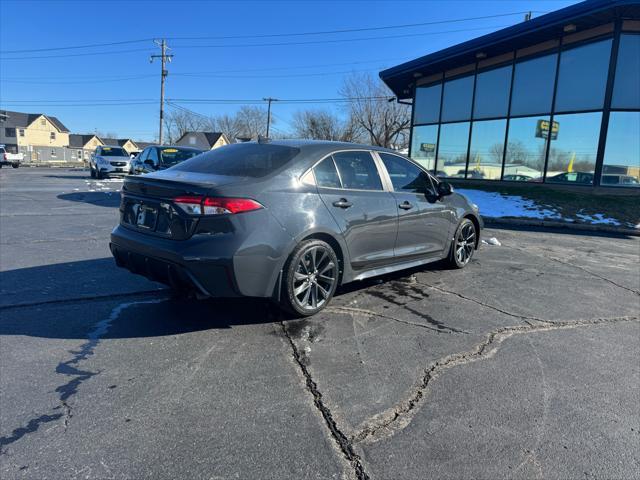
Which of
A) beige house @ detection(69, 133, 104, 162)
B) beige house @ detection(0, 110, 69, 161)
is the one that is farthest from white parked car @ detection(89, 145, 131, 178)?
beige house @ detection(69, 133, 104, 162)

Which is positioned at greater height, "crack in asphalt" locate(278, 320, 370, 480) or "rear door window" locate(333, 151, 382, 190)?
"rear door window" locate(333, 151, 382, 190)

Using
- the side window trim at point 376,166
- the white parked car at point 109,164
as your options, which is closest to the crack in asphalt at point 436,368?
the side window trim at point 376,166

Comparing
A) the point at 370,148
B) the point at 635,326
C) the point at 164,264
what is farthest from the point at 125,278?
the point at 635,326

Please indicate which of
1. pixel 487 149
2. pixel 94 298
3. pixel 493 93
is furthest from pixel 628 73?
pixel 94 298

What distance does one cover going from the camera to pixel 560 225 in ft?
37.0

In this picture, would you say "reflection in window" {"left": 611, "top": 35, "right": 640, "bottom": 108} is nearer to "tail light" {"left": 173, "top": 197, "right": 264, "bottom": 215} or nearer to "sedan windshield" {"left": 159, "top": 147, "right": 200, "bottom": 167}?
"sedan windshield" {"left": 159, "top": 147, "right": 200, "bottom": 167}

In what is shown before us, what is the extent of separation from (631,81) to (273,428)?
1577 centimetres

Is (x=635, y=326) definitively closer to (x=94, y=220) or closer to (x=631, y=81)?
(x=94, y=220)

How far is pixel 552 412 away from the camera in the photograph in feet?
8.99

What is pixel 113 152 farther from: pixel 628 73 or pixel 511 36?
pixel 628 73

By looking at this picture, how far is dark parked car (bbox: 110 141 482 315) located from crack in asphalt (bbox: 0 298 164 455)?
0.53m

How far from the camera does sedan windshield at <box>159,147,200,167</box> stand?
11.8m

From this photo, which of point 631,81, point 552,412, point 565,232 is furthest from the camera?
point 631,81

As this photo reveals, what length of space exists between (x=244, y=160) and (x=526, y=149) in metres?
14.5
